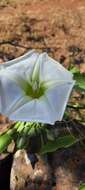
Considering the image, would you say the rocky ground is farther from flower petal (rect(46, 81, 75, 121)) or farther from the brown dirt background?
flower petal (rect(46, 81, 75, 121))

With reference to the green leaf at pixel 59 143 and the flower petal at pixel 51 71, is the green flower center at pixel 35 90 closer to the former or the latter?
the flower petal at pixel 51 71

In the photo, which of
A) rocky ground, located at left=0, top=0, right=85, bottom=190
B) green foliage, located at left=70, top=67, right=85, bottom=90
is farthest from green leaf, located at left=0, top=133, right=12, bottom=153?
rocky ground, located at left=0, top=0, right=85, bottom=190

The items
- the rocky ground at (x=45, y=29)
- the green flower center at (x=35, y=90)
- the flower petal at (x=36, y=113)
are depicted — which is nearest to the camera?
the flower petal at (x=36, y=113)

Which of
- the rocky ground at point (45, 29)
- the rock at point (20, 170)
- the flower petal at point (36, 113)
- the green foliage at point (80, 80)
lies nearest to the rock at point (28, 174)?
the rock at point (20, 170)

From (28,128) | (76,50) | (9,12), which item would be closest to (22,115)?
(28,128)

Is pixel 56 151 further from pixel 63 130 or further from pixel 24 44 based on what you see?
pixel 24 44

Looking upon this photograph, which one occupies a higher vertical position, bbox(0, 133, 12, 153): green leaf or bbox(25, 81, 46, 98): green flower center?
bbox(25, 81, 46, 98): green flower center

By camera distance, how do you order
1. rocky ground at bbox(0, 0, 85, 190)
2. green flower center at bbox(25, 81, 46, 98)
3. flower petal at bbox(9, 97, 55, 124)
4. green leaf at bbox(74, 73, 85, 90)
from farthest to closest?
rocky ground at bbox(0, 0, 85, 190) → green leaf at bbox(74, 73, 85, 90) → green flower center at bbox(25, 81, 46, 98) → flower petal at bbox(9, 97, 55, 124)
